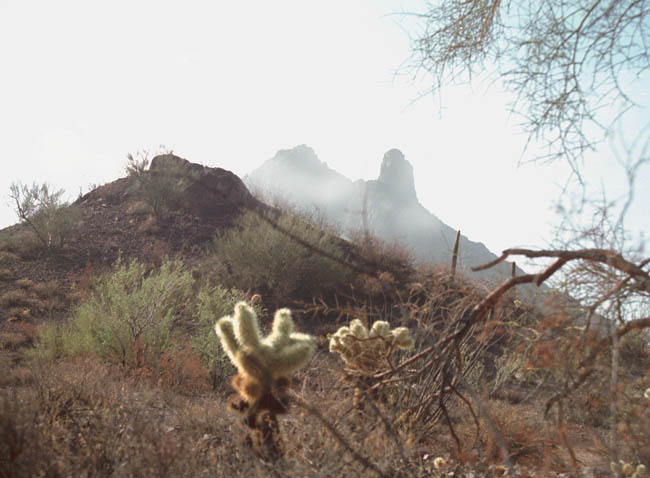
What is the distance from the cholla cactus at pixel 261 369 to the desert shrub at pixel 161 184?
1396 centimetres

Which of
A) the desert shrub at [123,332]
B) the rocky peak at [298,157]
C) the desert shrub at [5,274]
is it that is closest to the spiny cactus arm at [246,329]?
the desert shrub at [123,332]

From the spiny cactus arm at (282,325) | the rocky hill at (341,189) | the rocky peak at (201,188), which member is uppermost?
the rocky hill at (341,189)

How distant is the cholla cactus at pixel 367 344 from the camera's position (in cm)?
309

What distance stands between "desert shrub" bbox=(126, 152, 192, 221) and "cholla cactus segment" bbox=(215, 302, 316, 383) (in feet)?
45.7

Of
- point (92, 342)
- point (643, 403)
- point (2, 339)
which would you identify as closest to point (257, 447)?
point (643, 403)

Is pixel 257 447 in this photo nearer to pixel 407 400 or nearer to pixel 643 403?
pixel 407 400

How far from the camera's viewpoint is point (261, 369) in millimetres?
2324

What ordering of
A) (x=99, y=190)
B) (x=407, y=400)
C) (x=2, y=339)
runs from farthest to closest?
(x=99, y=190)
(x=2, y=339)
(x=407, y=400)

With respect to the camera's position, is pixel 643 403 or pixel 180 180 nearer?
pixel 643 403

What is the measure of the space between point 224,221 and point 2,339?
8771mm

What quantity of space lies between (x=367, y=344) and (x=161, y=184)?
46.4 feet

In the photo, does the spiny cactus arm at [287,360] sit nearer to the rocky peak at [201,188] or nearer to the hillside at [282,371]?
the hillside at [282,371]

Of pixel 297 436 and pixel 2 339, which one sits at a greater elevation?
pixel 297 436

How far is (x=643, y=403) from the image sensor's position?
2.42m
